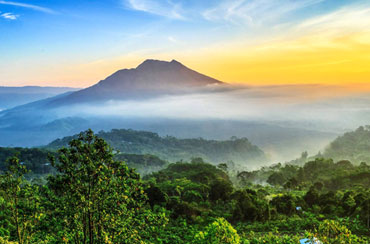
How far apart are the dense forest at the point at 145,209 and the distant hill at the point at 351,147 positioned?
37.7 metres

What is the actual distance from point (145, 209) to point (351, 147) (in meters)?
88.9

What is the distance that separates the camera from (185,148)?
371ft

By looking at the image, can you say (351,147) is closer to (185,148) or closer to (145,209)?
(185,148)

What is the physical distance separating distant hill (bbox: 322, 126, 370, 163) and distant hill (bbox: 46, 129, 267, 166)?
32812mm

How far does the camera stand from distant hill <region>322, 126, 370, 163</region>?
239ft

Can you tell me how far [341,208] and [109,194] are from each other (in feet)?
62.3

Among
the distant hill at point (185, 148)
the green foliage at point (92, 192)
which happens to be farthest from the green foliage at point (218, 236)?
the distant hill at point (185, 148)

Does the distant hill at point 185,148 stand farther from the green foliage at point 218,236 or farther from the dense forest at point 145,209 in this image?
the green foliage at point 218,236

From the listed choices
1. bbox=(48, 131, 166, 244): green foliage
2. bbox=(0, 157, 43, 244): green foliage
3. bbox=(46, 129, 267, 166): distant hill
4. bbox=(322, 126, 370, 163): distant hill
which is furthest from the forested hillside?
bbox=(322, 126, 370, 163): distant hill

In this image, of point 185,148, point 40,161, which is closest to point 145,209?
point 40,161

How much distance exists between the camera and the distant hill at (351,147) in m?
72.9

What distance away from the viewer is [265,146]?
545 ft

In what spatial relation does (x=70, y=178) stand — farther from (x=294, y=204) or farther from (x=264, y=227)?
(x=294, y=204)

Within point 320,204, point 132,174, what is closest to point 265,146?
point 320,204
